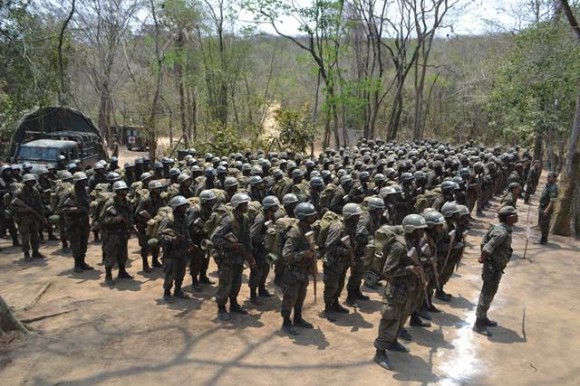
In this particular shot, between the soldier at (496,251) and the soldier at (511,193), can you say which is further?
the soldier at (511,193)

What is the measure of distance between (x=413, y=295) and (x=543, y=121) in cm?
1813

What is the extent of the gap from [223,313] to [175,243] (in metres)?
1.44

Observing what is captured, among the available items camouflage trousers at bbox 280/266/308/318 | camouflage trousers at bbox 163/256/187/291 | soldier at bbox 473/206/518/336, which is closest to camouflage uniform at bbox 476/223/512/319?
soldier at bbox 473/206/518/336

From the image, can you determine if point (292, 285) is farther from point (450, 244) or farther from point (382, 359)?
point (450, 244)

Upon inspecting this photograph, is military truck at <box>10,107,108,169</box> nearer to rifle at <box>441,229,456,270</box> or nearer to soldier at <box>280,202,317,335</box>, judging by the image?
soldier at <box>280,202,317,335</box>

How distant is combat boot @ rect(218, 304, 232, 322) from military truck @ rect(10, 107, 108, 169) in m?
8.72

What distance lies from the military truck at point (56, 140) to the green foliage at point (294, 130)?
9.08 meters

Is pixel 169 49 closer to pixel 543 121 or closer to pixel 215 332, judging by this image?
pixel 543 121

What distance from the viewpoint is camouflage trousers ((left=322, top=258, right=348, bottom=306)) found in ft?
23.8

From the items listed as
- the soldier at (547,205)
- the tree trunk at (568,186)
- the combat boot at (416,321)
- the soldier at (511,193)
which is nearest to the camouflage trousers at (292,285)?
the combat boot at (416,321)

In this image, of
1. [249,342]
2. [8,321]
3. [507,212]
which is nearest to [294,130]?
[507,212]

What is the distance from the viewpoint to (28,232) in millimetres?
10133

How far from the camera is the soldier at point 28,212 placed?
9922 mm

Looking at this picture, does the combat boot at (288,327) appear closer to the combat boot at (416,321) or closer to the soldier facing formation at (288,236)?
the soldier facing formation at (288,236)
